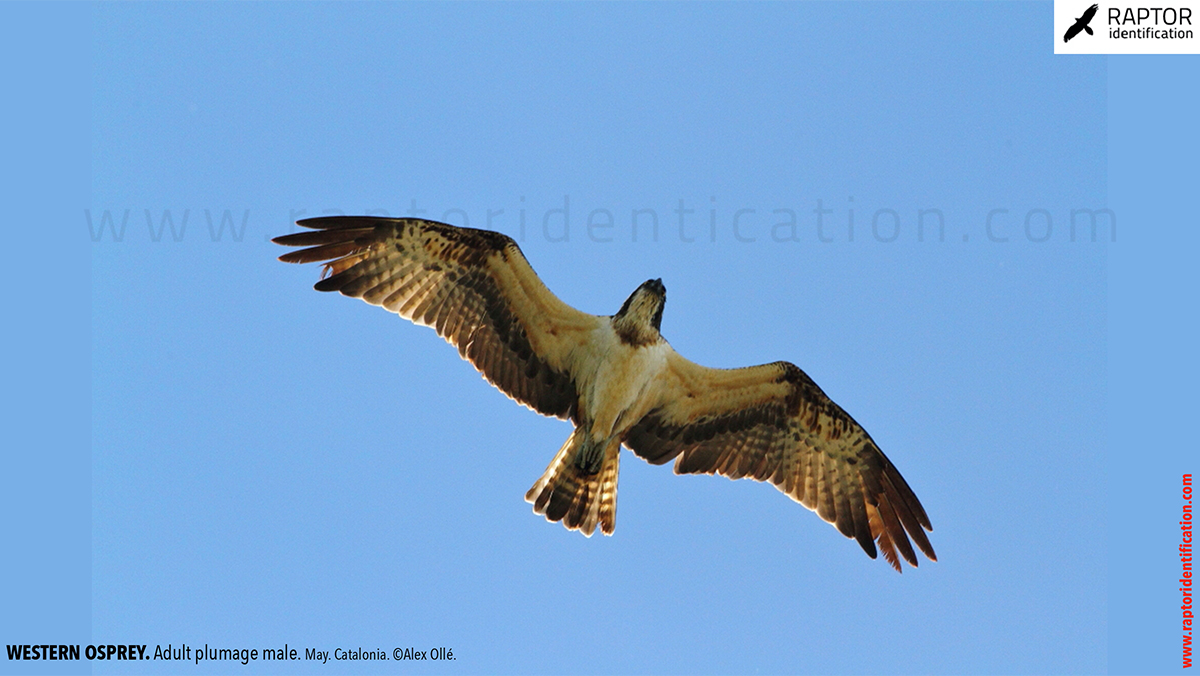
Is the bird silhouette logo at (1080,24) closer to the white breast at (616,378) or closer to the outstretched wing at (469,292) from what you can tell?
the white breast at (616,378)

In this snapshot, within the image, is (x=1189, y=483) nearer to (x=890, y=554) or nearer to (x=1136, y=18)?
(x=890, y=554)

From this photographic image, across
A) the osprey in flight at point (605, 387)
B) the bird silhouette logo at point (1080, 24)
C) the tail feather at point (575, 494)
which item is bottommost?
the tail feather at point (575, 494)

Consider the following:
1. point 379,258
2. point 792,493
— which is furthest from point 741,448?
point 379,258

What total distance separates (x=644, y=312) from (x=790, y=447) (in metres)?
2.34

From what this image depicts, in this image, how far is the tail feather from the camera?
1099 centimetres

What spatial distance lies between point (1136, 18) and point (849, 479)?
5726mm

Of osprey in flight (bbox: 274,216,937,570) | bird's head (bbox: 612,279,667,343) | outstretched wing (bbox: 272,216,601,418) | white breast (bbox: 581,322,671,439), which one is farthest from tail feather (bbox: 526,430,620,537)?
bird's head (bbox: 612,279,667,343)

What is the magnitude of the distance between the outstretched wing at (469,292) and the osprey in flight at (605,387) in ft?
0.04

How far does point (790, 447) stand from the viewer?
11.6m

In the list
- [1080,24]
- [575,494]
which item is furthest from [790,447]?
[1080,24]

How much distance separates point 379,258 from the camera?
10.8 m

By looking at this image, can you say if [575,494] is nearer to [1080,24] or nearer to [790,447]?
[790,447]

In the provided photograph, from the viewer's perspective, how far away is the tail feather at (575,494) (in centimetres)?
1099

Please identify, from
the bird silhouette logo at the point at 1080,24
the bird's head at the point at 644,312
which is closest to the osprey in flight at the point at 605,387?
the bird's head at the point at 644,312
